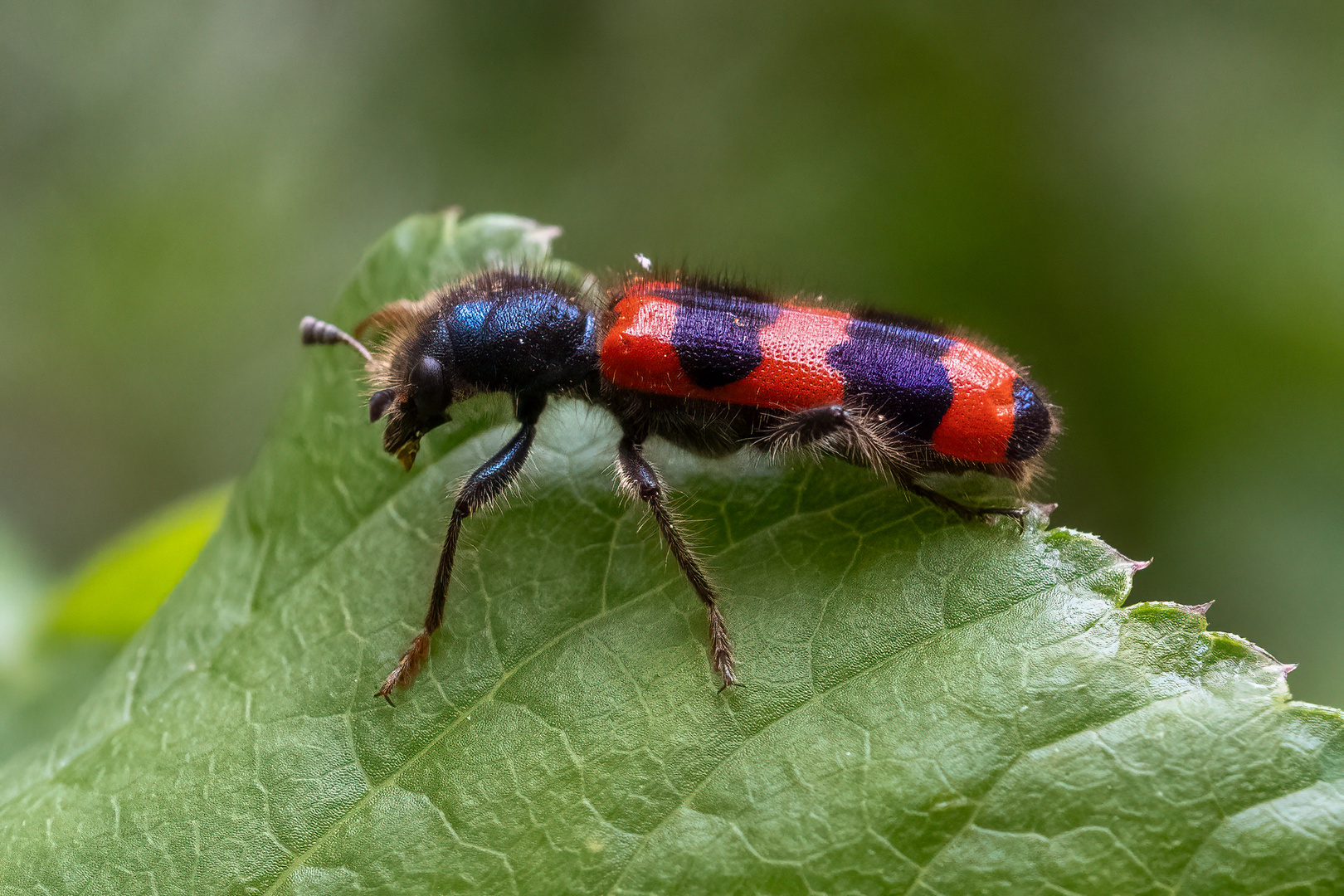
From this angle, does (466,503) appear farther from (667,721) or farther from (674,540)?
(667,721)

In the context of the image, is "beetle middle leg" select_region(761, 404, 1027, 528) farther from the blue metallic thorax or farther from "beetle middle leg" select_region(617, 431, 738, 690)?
the blue metallic thorax

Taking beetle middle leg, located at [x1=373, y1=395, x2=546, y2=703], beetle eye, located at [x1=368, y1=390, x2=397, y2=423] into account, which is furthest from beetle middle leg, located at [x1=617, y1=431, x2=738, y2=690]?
beetle eye, located at [x1=368, y1=390, x2=397, y2=423]

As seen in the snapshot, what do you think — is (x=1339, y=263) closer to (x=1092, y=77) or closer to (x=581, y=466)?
(x=1092, y=77)

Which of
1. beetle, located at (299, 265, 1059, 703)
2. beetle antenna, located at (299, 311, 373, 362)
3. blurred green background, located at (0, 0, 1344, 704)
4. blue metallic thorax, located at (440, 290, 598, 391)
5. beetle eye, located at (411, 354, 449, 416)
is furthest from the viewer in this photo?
blurred green background, located at (0, 0, 1344, 704)

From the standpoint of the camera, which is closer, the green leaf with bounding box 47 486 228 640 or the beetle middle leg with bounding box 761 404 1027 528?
the beetle middle leg with bounding box 761 404 1027 528

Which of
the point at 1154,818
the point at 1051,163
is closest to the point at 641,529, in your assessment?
the point at 1154,818

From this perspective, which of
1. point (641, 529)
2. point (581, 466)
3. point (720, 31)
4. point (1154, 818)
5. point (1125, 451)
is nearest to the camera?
point (1154, 818)

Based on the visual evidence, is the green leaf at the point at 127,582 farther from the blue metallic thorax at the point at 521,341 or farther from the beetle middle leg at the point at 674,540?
the beetle middle leg at the point at 674,540

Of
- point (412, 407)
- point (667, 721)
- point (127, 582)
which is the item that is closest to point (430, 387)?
point (412, 407)
